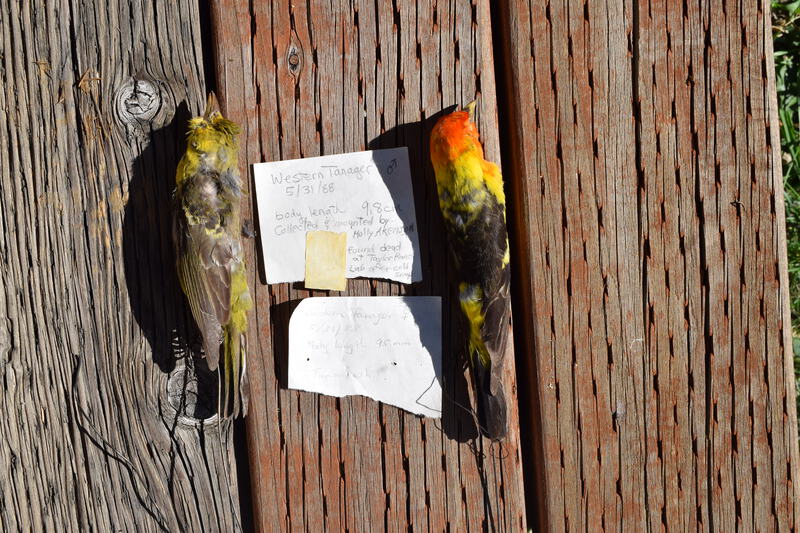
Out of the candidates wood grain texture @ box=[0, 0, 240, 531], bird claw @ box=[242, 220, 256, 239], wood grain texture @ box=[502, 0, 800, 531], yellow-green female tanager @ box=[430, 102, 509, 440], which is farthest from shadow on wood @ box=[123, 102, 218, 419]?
wood grain texture @ box=[502, 0, 800, 531]

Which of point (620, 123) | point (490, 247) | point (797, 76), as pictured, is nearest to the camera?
point (490, 247)

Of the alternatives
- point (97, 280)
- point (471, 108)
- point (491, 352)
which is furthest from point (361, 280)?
point (97, 280)

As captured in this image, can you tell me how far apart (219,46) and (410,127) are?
2.17 feet

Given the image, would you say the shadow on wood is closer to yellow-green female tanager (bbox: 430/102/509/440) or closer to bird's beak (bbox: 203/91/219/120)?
bird's beak (bbox: 203/91/219/120)

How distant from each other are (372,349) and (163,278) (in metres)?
0.72

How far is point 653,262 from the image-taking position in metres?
1.74

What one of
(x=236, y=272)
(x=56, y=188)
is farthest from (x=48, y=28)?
(x=236, y=272)

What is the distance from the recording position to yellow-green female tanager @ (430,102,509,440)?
160 centimetres

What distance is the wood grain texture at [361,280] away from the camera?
67.7 inches

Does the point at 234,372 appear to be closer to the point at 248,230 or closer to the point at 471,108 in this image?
the point at 248,230

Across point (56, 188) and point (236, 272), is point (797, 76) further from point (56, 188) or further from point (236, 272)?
point (56, 188)

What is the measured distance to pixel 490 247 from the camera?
162cm

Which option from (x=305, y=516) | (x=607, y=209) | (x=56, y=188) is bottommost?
(x=305, y=516)

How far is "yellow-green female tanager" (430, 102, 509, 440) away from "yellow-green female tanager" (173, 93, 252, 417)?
634 mm
